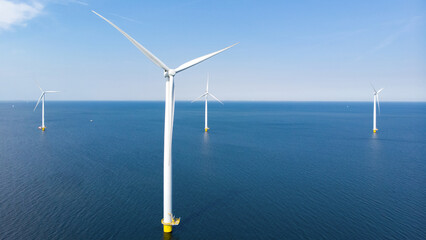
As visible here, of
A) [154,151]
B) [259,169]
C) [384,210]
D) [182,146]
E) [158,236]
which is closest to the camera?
[158,236]

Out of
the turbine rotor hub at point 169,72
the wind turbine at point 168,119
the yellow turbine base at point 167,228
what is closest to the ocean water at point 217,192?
the yellow turbine base at point 167,228

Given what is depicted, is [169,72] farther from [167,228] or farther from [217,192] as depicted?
[217,192]

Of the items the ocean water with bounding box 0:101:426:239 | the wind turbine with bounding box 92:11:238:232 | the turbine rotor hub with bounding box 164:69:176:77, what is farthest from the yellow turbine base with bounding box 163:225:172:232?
the turbine rotor hub with bounding box 164:69:176:77

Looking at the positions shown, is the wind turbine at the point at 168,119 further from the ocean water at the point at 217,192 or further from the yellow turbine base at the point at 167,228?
the ocean water at the point at 217,192

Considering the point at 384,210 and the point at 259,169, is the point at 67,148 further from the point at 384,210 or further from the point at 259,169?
the point at 384,210

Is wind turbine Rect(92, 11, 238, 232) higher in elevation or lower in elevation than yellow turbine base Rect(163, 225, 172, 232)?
higher

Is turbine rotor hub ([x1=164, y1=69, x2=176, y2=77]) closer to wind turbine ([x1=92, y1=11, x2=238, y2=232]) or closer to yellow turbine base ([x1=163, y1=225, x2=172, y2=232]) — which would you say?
wind turbine ([x1=92, y1=11, x2=238, y2=232])

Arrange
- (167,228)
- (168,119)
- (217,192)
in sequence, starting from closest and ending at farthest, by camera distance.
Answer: (168,119) < (167,228) < (217,192)

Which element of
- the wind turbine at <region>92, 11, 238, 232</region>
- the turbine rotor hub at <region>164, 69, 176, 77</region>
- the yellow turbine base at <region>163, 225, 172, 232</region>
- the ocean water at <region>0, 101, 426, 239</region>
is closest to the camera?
the wind turbine at <region>92, 11, 238, 232</region>

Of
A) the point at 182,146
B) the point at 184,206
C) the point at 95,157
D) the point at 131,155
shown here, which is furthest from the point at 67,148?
the point at 184,206

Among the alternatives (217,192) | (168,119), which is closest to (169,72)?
(168,119)

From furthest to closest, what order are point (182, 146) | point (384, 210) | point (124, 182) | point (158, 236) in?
point (182, 146) < point (124, 182) < point (384, 210) < point (158, 236)
